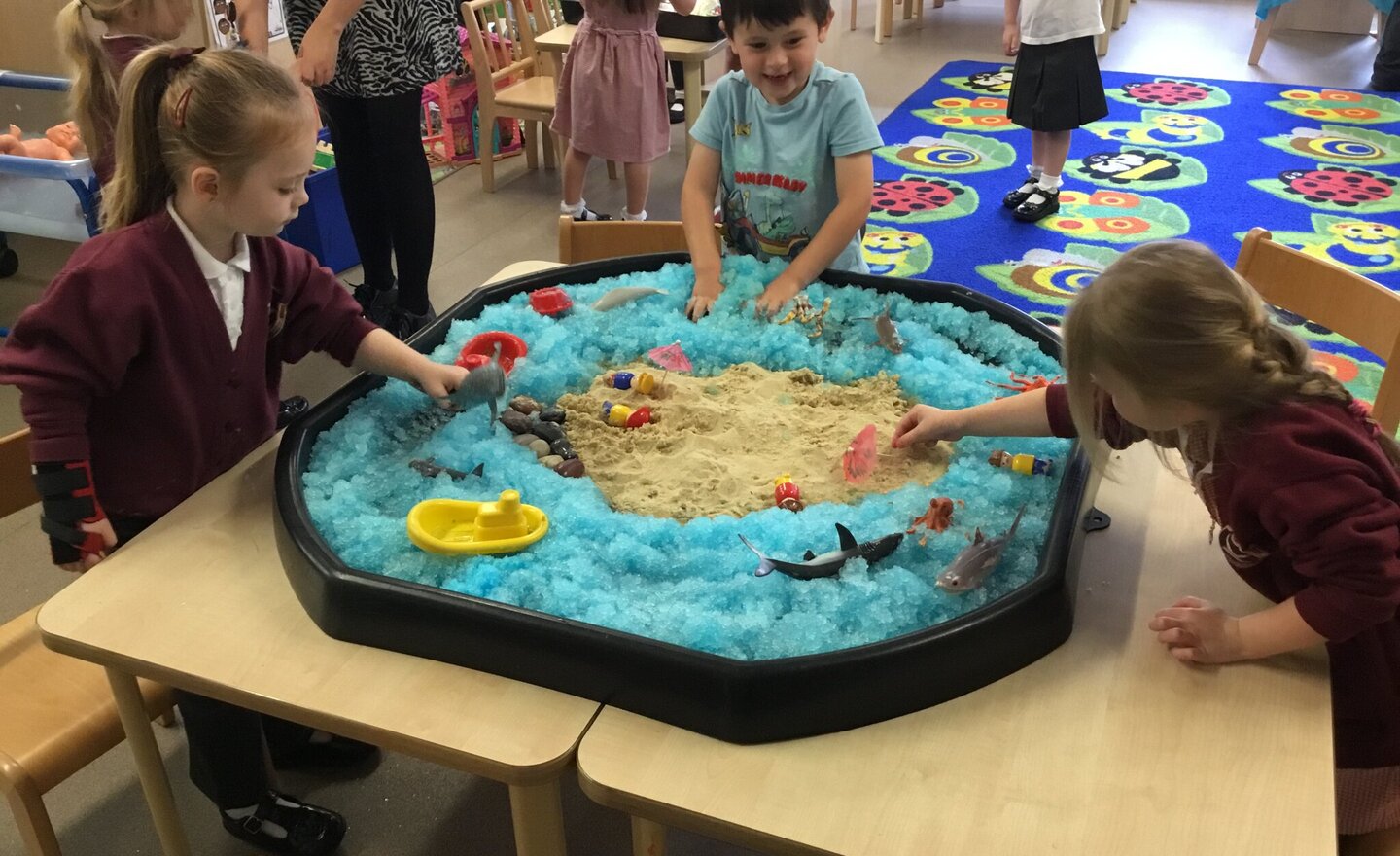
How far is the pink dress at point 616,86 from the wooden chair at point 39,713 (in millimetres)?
2056

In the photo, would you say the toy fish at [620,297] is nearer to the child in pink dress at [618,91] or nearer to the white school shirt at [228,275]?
the white school shirt at [228,275]

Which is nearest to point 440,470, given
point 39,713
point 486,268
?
point 39,713

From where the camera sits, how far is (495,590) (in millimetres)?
981

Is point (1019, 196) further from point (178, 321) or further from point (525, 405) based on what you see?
point (178, 321)

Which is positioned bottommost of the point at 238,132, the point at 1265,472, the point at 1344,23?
the point at 1344,23

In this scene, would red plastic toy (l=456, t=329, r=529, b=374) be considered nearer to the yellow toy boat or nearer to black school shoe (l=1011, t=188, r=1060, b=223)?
the yellow toy boat

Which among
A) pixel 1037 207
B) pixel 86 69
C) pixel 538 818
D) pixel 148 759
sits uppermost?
pixel 86 69

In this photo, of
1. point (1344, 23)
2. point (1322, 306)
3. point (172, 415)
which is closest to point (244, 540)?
point (172, 415)

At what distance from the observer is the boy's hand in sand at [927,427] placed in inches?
48.0

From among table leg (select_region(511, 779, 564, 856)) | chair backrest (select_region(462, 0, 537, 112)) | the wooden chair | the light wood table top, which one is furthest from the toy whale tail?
chair backrest (select_region(462, 0, 537, 112))

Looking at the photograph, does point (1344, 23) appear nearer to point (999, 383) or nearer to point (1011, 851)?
point (999, 383)

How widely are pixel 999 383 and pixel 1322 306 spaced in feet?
1.53

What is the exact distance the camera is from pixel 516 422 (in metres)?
1.33

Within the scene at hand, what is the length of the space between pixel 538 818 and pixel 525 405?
2.00 ft
